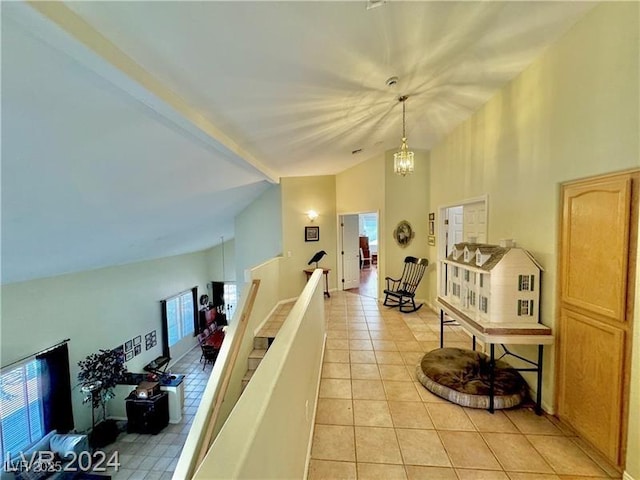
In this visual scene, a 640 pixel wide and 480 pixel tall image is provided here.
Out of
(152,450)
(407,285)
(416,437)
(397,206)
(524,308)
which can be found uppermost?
(397,206)

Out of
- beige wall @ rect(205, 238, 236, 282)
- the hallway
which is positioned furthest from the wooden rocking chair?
beige wall @ rect(205, 238, 236, 282)

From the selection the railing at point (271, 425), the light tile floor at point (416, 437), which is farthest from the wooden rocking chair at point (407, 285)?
the railing at point (271, 425)

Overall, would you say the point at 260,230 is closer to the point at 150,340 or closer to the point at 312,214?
the point at 312,214

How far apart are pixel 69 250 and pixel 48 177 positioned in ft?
6.79

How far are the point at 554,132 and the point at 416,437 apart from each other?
9.53ft

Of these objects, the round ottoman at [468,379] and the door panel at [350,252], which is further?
the door panel at [350,252]

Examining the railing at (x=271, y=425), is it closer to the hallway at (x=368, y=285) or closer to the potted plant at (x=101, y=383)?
the hallway at (x=368, y=285)

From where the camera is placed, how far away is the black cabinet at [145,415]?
5.93 metres

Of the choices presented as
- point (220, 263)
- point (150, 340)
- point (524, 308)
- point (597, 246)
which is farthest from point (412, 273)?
point (220, 263)

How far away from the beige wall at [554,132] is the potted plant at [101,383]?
7052mm

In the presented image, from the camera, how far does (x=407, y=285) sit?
5984 mm

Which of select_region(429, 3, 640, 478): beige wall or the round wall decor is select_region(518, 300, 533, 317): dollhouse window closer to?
select_region(429, 3, 640, 478): beige wall

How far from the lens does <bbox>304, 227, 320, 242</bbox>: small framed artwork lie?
681cm

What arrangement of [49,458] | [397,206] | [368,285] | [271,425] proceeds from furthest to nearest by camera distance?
[368,285] → [397,206] → [49,458] → [271,425]
